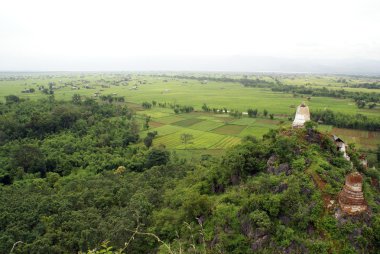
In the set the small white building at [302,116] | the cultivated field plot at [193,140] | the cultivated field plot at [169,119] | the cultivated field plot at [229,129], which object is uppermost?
the small white building at [302,116]

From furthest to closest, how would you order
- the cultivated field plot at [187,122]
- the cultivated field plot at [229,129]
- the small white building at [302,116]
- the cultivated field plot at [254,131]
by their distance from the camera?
the cultivated field plot at [187,122] < the cultivated field plot at [229,129] < the cultivated field plot at [254,131] < the small white building at [302,116]

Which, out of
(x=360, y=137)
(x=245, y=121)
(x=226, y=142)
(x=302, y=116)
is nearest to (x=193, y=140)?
(x=226, y=142)

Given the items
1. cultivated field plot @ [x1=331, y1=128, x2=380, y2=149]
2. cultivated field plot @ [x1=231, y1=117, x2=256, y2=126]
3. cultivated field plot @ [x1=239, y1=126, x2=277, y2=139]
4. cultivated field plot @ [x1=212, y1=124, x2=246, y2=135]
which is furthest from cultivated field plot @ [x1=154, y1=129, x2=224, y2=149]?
cultivated field plot @ [x1=331, y1=128, x2=380, y2=149]

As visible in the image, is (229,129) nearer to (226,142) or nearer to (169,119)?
(226,142)

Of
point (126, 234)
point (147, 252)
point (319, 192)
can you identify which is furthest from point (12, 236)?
point (319, 192)

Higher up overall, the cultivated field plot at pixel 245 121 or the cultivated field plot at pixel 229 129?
the cultivated field plot at pixel 245 121

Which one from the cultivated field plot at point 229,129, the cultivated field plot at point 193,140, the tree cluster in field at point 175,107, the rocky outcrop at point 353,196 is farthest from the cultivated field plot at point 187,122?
the rocky outcrop at point 353,196

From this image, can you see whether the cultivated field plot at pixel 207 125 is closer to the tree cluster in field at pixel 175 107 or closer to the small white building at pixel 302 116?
the tree cluster in field at pixel 175 107

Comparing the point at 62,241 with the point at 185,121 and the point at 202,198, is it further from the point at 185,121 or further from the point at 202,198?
the point at 185,121
